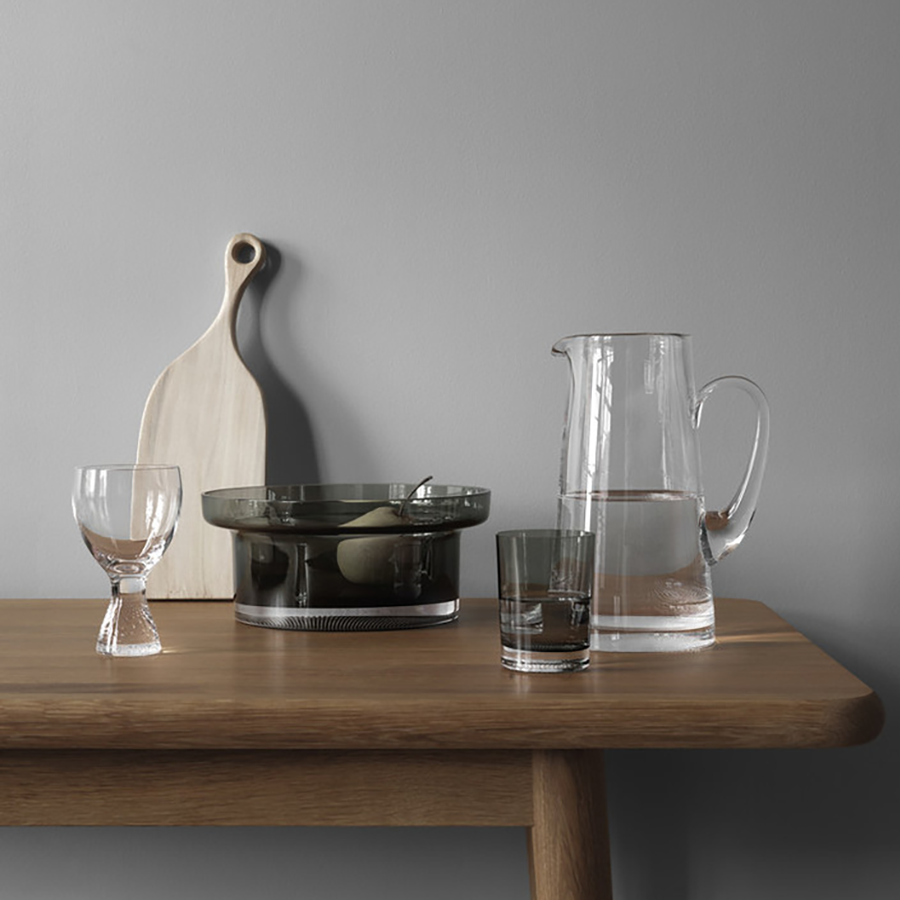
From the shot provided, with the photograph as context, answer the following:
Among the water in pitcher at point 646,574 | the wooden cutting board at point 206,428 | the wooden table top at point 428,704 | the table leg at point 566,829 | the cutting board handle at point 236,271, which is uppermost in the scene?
the cutting board handle at point 236,271

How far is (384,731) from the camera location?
73 centimetres

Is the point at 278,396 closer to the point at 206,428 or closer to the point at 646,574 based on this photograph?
the point at 206,428

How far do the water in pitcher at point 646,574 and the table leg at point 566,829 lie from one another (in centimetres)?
13

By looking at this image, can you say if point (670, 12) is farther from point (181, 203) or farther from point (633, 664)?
point (633, 664)

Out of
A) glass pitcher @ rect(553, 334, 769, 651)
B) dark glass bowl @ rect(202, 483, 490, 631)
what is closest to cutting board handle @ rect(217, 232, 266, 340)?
dark glass bowl @ rect(202, 483, 490, 631)

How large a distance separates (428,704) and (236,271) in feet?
2.06

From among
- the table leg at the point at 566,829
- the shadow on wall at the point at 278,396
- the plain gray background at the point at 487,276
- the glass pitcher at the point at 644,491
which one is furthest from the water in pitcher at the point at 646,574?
the shadow on wall at the point at 278,396

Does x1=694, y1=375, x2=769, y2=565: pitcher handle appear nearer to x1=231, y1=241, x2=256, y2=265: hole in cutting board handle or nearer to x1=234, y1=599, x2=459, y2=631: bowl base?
x1=234, y1=599, x2=459, y2=631: bowl base

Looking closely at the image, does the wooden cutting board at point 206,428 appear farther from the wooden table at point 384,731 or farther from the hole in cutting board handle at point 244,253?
the wooden table at point 384,731

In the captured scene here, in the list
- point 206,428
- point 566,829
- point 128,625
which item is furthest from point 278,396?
point 566,829

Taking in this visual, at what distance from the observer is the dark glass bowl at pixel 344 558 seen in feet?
3.18

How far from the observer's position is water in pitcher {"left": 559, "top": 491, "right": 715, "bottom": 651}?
892 millimetres

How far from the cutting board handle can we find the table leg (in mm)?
622

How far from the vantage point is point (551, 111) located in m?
1.20
